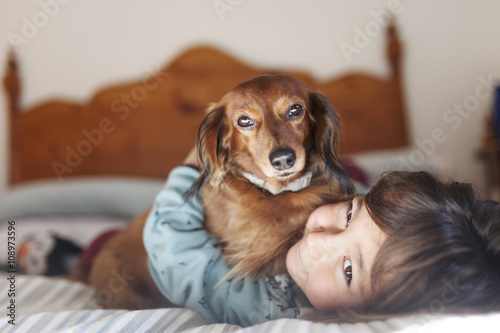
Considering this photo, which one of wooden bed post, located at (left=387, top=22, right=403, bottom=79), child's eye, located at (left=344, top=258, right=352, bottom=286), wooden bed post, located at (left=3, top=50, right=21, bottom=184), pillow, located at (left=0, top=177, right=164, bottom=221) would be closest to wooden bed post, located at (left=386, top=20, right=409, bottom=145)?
wooden bed post, located at (left=387, top=22, right=403, bottom=79)

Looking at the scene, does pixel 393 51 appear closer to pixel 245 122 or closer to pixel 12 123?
pixel 245 122

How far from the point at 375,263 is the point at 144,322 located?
1.27 ft

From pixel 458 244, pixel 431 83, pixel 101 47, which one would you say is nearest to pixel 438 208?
pixel 458 244

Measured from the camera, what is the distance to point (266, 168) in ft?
1.91

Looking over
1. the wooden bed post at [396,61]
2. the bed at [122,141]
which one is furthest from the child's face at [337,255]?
the wooden bed post at [396,61]

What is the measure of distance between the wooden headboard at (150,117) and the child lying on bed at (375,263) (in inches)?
51.5

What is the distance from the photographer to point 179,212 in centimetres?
69

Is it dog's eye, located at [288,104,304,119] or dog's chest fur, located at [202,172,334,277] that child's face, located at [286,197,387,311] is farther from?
dog's eye, located at [288,104,304,119]

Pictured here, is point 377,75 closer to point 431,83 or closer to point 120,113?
point 431,83

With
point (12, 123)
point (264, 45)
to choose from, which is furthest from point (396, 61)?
point (12, 123)

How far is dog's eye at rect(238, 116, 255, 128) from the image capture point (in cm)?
61

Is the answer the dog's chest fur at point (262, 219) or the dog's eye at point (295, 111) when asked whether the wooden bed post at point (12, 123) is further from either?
the dog's eye at point (295, 111)

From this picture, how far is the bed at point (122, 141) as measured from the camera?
171 centimetres

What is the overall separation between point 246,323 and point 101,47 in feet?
7.87
